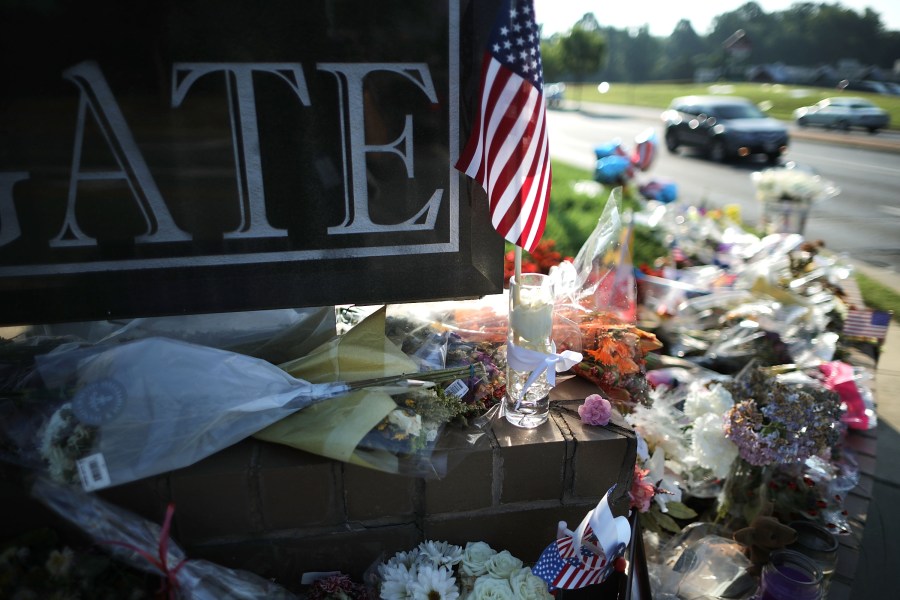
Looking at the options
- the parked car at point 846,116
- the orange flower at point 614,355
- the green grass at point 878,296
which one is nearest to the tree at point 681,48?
the parked car at point 846,116

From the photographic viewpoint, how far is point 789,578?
190cm

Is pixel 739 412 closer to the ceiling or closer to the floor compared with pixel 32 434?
closer to the floor

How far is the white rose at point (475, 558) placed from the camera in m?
1.65

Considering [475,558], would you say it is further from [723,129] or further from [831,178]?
[723,129]

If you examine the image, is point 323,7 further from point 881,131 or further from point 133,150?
point 881,131

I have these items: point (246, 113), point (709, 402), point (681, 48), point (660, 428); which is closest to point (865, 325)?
point (709, 402)

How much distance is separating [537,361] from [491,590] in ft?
1.93

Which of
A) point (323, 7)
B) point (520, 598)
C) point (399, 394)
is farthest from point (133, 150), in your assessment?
point (520, 598)

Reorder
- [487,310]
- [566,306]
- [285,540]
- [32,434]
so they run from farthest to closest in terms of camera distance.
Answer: [487,310] → [566,306] → [285,540] → [32,434]

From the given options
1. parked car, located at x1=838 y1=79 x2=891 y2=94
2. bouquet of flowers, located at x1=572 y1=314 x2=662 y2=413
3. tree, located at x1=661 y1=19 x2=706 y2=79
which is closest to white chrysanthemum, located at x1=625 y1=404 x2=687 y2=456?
bouquet of flowers, located at x1=572 y1=314 x2=662 y2=413

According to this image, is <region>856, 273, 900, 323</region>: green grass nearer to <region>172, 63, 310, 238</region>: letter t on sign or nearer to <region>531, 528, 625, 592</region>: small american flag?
<region>531, 528, 625, 592</region>: small american flag

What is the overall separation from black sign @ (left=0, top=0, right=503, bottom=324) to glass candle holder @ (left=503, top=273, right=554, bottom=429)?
1.00 ft

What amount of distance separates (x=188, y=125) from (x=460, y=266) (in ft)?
2.81

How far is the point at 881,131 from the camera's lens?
23891 mm
